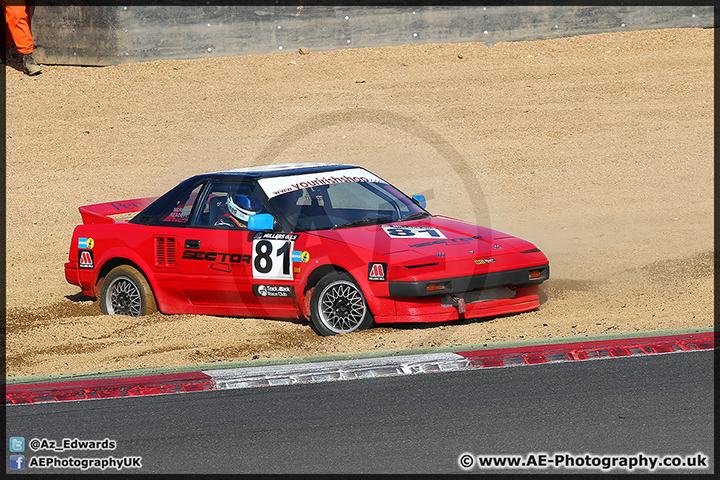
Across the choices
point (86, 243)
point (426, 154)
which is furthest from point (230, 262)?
point (426, 154)

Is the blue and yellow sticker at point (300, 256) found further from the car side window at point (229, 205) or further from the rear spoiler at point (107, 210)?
the rear spoiler at point (107, 210)

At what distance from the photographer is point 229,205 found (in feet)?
27.3

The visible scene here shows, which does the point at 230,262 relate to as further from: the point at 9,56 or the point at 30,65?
the point at 9,56

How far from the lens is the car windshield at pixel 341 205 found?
8070 millimetres

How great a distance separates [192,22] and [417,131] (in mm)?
5397

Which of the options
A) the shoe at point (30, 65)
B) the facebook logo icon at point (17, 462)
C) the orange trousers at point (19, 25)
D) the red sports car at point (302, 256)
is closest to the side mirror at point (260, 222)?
the red sports car at point (302, 256)

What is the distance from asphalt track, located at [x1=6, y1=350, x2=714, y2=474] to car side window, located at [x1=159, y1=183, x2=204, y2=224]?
299 cm

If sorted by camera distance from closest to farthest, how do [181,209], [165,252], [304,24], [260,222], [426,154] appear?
[260,222] → [165,252] → [181,209] → [426,154] → [304,24]

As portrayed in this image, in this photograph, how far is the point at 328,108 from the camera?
18141 mm

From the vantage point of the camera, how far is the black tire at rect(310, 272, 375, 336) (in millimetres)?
7469

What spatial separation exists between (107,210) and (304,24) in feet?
35.0

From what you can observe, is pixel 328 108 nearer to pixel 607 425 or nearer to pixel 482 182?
pixel 482 182

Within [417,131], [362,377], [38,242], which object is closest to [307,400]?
[362,377]

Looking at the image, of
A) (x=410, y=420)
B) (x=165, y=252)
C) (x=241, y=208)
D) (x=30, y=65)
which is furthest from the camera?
(x=30, y=65)
